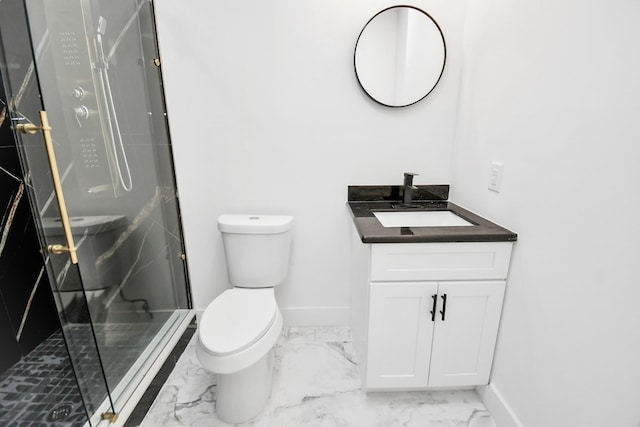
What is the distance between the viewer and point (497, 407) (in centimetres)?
132

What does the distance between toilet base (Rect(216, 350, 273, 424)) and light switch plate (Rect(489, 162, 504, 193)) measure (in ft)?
4.20

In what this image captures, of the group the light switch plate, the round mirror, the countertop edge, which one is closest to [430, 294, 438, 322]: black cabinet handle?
the countertop edge

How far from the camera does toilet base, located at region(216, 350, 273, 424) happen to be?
1307 mm

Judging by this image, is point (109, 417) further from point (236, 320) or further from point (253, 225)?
point (253, 225)

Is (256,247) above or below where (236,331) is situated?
above

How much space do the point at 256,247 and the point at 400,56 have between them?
128 centimetres

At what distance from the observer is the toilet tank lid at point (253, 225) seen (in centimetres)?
160

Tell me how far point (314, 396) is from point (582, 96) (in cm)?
158

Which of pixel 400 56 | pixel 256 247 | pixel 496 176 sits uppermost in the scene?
pixel 400 56

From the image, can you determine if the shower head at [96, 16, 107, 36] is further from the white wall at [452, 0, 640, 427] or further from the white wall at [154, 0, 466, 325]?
the white wall at [452, 0, 640, 427]

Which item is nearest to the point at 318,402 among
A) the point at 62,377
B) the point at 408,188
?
the point at 408,188

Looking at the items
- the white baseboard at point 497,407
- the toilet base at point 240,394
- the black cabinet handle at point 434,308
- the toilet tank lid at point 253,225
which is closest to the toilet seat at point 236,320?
the toilet base at point 240,394

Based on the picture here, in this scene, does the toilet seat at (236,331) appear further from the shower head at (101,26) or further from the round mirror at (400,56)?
the shower head at (101,26)

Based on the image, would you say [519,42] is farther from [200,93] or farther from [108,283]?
[108,283]
